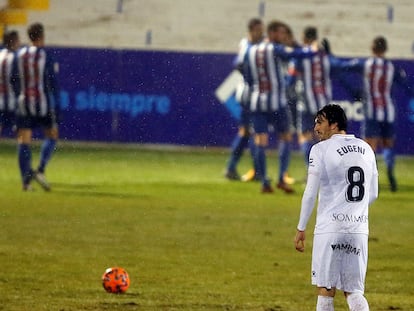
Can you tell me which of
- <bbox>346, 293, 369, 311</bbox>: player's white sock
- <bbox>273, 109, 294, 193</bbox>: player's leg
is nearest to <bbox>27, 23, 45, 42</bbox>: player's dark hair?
<bbox>273, 109, 294, 193</bbox>: player's leg

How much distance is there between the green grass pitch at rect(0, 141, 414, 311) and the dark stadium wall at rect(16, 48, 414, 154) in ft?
8.65

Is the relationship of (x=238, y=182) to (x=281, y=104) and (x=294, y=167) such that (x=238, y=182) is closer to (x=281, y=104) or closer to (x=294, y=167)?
(x=281, y=104)

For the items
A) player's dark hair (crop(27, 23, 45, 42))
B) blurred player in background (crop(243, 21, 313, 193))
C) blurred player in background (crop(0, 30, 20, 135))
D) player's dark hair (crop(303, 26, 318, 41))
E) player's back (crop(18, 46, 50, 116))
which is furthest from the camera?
blurred player in background (crop(0, 30, 20, 135))

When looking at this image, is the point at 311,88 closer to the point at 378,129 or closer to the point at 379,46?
the point at 378,129

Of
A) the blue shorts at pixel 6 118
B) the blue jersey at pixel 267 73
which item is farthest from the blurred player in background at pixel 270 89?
the blue shorts at pixel 6 118

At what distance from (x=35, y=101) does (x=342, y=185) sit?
10.3 metres

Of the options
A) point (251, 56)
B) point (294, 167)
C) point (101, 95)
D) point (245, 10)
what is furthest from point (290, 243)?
point (245, 10)

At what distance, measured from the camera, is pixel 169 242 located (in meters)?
12.8

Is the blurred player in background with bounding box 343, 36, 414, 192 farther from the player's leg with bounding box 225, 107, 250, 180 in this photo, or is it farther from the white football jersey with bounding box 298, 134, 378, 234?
the white football jersey with bounding box 298, 134, 378, 234

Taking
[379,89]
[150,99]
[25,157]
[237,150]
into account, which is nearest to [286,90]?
[237,150]

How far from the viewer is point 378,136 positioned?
742 inches

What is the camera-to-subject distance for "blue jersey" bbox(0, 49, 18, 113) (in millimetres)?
19147

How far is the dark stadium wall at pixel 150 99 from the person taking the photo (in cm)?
2356

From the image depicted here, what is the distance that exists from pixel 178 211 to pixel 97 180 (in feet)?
12.2
